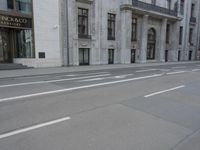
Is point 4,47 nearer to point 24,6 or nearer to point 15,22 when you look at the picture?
point 15,22

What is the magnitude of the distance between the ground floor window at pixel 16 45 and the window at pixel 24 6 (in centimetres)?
196

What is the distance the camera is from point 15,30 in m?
17.5

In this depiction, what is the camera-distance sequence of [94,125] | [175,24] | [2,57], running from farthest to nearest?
[175,24], [2,57], [94,125]

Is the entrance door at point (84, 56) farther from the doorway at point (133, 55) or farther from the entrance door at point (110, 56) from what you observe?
the doorway at point (133, 55)

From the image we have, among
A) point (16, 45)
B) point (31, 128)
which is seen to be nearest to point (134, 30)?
point (16, 45)

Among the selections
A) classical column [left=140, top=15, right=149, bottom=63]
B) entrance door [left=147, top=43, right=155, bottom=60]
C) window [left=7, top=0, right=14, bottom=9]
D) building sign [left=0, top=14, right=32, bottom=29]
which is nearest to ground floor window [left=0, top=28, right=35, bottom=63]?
building sign [left=0, top=14, right=32, bottom=29]

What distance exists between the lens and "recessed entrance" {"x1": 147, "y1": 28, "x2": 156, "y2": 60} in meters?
30.3

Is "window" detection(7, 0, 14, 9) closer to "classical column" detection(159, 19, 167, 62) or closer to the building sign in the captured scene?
the building sign

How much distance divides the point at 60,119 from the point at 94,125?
95 cm

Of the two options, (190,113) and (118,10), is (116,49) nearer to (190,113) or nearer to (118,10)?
(118,10)

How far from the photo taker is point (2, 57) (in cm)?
1695

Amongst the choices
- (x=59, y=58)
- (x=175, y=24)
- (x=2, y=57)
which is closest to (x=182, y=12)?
(x=175, y=24)

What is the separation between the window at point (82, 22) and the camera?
20.9 meters

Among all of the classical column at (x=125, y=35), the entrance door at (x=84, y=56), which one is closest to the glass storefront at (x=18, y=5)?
the entrance door at (x=84, y=56)
